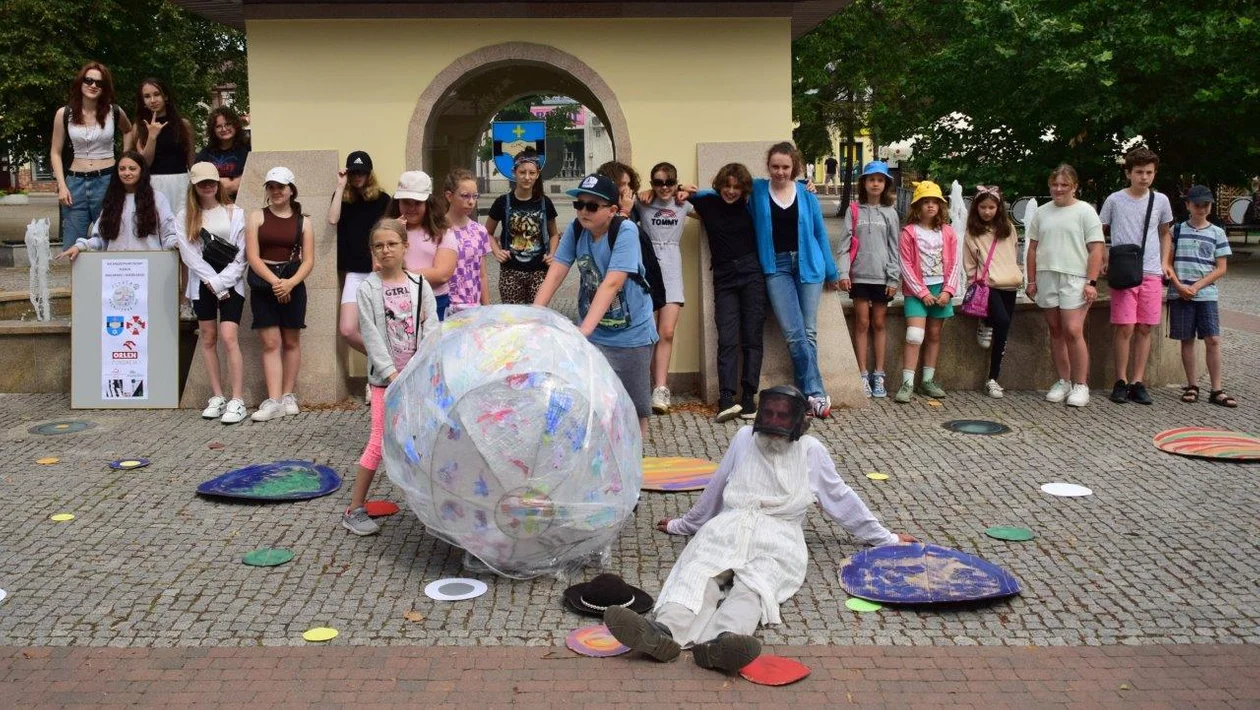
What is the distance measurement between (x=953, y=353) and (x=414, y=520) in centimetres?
538

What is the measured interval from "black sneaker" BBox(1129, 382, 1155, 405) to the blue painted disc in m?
4.59

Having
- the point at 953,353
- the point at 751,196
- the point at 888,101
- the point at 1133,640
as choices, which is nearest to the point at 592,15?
the point at 751,196

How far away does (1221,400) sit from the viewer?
34.1ft

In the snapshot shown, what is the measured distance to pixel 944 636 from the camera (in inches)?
220

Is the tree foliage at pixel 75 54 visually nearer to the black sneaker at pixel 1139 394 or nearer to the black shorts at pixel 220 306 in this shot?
the black shorts at pixel 220 306

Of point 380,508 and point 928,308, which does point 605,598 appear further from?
point 928,308

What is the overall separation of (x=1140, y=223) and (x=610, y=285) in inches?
200

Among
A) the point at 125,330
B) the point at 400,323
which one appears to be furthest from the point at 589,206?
the point at 125,330

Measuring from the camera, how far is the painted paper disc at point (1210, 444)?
863cm

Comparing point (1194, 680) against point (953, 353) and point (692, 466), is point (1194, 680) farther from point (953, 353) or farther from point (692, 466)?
point (953, 353)

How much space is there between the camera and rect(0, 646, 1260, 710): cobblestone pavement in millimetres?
4945

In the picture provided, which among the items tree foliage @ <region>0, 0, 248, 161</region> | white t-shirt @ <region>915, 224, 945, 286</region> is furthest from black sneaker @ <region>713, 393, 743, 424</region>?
tree foliage @ <region>0, 0, 248, 161</region>

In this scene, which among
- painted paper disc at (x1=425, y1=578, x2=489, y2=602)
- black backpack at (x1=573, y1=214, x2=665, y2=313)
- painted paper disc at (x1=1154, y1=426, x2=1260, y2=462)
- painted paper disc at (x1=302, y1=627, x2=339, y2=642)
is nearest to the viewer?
painted paper disc at (x1=302, y1=627, x2=339, y2=642)

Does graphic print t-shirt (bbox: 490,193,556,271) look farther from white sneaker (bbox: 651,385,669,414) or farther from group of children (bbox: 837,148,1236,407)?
group of children (bbox: 837,148,1236,407)
